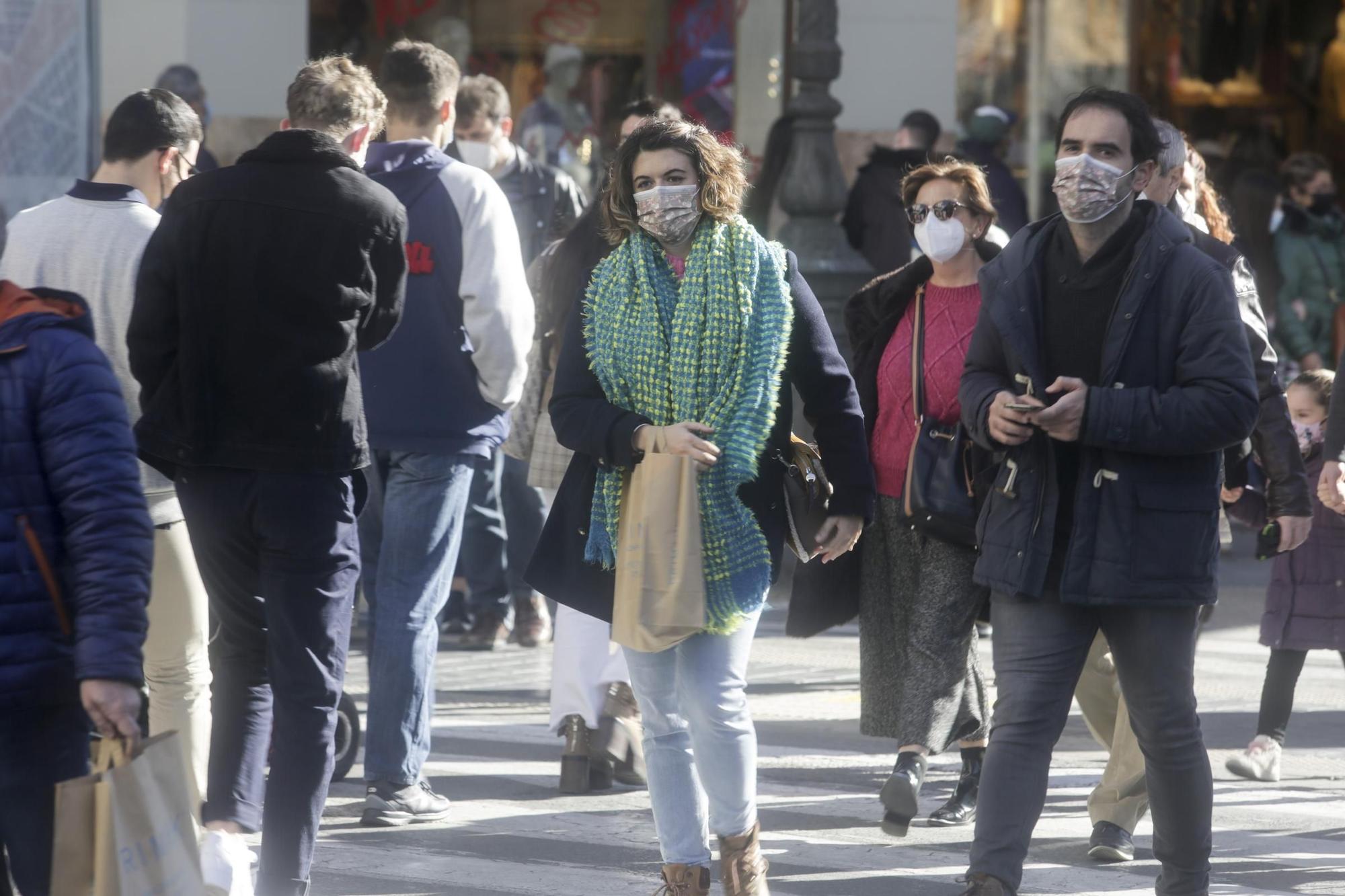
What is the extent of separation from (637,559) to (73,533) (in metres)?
1.52

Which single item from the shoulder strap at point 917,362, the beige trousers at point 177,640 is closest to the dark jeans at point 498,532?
the shoulder strap at point 917,362

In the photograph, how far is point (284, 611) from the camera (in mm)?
4914

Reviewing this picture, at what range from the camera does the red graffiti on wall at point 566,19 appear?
15.9 m

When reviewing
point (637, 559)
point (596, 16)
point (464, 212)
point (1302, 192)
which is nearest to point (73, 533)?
point (637, 559)

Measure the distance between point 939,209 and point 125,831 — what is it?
3.59 metres

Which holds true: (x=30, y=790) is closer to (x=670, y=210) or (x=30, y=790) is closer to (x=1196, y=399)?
(x=670, y=210)

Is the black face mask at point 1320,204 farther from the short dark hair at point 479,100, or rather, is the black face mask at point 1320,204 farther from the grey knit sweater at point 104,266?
the grey knit sweater at point 104,266

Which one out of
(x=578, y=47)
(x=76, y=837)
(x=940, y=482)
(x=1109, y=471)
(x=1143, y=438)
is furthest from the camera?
(x=578, y=47)

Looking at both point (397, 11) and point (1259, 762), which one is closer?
point (1259, 762)

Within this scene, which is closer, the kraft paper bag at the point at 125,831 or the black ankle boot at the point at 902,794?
the kraft paper bag at the point at 125,831

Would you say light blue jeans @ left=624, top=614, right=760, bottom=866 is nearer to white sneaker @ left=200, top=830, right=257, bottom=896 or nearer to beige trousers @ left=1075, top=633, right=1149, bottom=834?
white sneaker @ left=200, top=830, right=257, bottom=896

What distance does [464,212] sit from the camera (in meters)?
6.22

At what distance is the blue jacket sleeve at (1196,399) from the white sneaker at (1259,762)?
251 cm

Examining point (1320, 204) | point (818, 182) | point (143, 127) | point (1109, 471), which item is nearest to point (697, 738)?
point (1109, 471)
